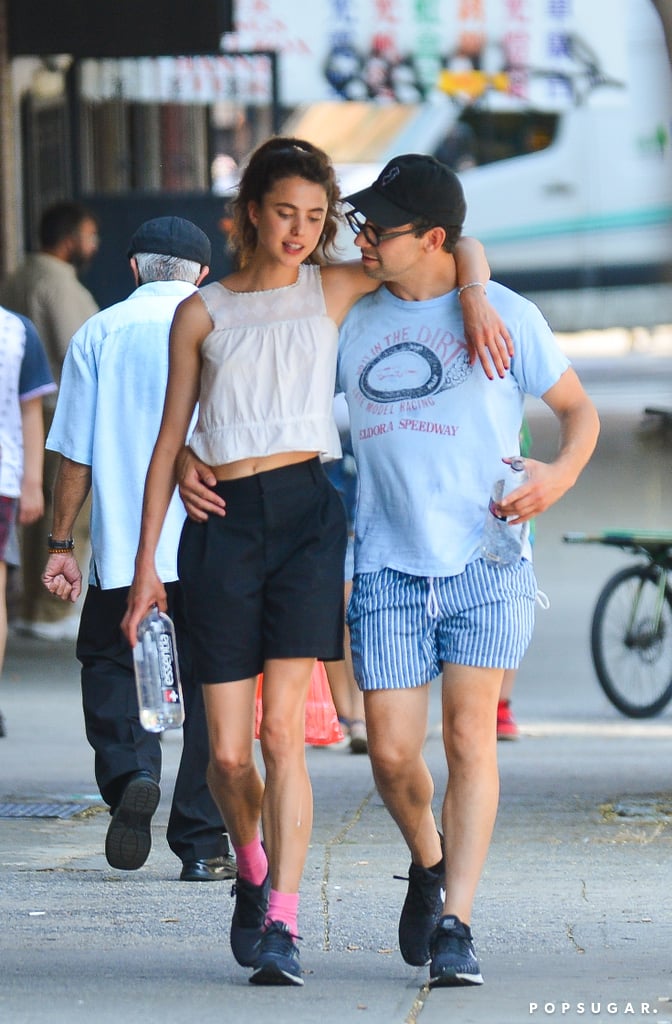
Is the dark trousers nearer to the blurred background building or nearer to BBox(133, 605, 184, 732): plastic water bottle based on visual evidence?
BBox(133, 605, 184, 732): plastic water bottle

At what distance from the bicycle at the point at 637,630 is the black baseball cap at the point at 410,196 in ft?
15.0

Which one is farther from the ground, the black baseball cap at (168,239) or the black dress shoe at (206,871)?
the black baseball cap at (168,239)

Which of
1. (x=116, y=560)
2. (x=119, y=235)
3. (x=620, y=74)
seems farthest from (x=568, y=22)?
(x=116, y=560)

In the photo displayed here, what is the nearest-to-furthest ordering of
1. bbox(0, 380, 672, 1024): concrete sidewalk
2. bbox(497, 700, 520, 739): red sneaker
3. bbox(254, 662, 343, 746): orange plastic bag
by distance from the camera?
bbox(0, 380, 672, 1024): concrete sidewalk → bbox(254, 662, 343, 746): orange plastic bag → bbox(497, 700, 520, 739): red sneaker

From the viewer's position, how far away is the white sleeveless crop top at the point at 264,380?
460 centimetres

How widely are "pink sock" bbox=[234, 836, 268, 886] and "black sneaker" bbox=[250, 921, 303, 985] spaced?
0.18 meters

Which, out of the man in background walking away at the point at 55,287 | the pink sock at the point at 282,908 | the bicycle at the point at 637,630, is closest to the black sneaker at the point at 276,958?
the pink sock at the point at 282,908

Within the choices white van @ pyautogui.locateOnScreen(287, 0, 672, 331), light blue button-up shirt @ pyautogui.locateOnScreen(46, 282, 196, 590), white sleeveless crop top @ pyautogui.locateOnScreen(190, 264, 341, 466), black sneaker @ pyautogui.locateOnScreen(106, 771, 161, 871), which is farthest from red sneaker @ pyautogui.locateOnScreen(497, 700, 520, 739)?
white van @ pyautogui.locateOnScreen(287, 0, 672, 331)

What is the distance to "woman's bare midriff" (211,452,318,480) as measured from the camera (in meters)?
4.61

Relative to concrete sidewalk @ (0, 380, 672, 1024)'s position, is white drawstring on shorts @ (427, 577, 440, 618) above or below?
above

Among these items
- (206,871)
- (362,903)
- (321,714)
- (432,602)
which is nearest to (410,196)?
(432,602)

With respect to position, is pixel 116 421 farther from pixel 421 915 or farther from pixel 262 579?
pixel 421 915

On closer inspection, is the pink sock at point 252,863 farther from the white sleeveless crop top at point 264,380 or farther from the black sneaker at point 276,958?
the white sleeveless crop top at point 264,380

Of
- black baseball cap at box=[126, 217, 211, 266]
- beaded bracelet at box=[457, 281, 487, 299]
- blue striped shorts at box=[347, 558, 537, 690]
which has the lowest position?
blue striped shorts at box=[347, 558, 537, 690]
